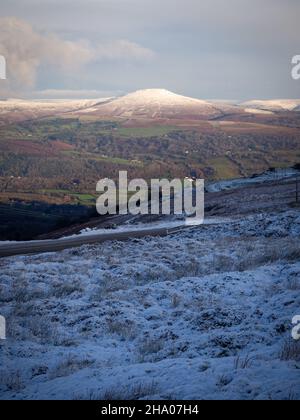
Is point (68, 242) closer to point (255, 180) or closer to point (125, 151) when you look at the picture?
point (255, 180)

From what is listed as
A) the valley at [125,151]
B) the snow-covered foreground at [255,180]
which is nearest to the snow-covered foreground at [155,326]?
the snow-covered foreground at [255,180]

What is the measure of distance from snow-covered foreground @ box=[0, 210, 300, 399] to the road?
665 cm

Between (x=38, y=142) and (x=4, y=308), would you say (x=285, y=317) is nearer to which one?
(x=4, y=308)

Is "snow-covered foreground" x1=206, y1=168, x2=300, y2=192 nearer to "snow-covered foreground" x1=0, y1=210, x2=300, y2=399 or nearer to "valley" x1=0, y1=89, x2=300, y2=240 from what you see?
"valley" x1=0, y1=89, x2=300, y2=240

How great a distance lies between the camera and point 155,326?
10.3 m

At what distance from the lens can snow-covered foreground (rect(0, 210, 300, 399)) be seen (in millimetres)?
6887

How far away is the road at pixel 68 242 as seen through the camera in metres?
23.8

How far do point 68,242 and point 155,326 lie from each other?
17099mm

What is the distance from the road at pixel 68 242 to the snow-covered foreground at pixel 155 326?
665 centimetres

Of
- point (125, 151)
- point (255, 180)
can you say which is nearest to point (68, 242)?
point (255, 180)

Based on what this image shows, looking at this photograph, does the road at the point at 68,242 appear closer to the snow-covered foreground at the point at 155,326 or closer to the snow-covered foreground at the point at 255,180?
the snow-covered foreground at the point at 155,326

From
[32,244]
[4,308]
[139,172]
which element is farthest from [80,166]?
[4,308]

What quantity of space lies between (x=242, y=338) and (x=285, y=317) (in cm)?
144
